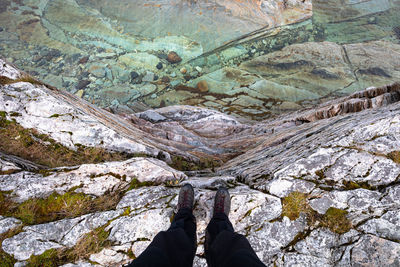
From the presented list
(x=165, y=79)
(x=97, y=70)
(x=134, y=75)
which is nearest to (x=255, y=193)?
(x=165, y=79)

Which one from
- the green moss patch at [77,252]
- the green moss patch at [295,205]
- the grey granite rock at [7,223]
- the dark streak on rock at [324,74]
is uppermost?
the dark streak on rock at [324,74]

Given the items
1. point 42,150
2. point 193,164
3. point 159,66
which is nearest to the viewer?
point 42,150

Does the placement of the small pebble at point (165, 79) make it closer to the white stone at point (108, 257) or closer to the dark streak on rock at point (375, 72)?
the white stone at point (108, 257)

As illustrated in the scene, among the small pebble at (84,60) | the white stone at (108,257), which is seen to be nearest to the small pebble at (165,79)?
the small pebble at (84,60)

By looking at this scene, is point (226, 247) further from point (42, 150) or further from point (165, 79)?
point (165, 79)

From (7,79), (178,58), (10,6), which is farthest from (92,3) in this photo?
(7,79)

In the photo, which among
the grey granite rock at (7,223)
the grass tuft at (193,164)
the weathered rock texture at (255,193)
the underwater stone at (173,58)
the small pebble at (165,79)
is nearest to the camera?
the weathered rock texture at (255,193)

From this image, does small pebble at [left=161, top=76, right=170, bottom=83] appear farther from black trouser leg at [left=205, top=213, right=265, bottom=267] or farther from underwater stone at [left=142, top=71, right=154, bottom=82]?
black trouser leg at [left=205, top=213, right=265, bottom=267]
